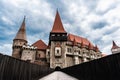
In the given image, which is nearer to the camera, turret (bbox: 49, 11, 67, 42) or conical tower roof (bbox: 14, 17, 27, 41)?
turret (bbox: 49, 11, 67, 42)

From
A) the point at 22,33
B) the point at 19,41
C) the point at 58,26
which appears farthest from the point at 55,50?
the point at 22,33

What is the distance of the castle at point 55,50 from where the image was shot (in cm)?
2861

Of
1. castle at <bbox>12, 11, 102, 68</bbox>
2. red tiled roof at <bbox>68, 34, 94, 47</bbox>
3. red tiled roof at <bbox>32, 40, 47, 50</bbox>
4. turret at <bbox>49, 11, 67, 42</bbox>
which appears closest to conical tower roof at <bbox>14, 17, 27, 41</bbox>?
castle at <bbox>12, 11, 102, 68</bbox>

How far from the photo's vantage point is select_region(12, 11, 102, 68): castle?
2861 centimetres

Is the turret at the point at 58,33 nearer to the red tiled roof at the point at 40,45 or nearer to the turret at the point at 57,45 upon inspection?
the turret at the point at 57,45

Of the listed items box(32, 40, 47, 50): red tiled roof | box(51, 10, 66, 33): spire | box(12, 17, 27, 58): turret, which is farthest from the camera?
box(32, 40, 47, 50): red tiled roof

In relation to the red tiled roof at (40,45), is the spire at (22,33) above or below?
above

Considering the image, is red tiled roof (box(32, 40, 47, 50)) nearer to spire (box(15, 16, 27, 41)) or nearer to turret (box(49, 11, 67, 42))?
spire (box(15, 16, 27, 41))

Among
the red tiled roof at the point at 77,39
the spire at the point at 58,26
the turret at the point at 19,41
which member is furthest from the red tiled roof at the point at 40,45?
the red tiled roof at the point at 77,39

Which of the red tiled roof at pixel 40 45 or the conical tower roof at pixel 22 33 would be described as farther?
the conical tower roof at pixel 22 33

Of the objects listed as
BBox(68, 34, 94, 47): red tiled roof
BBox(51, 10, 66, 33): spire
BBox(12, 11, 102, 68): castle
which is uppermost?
BBox(51, 10, 66, 33): spire

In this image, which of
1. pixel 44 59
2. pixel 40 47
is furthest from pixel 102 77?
pixel 40 47

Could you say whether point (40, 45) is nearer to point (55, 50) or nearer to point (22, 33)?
point (22, 33)

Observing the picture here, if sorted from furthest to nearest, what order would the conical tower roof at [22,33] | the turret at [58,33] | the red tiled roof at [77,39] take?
the red tiled roof at [77,39] → the conical tower roof at [22,33] → the turret at [58,33]
